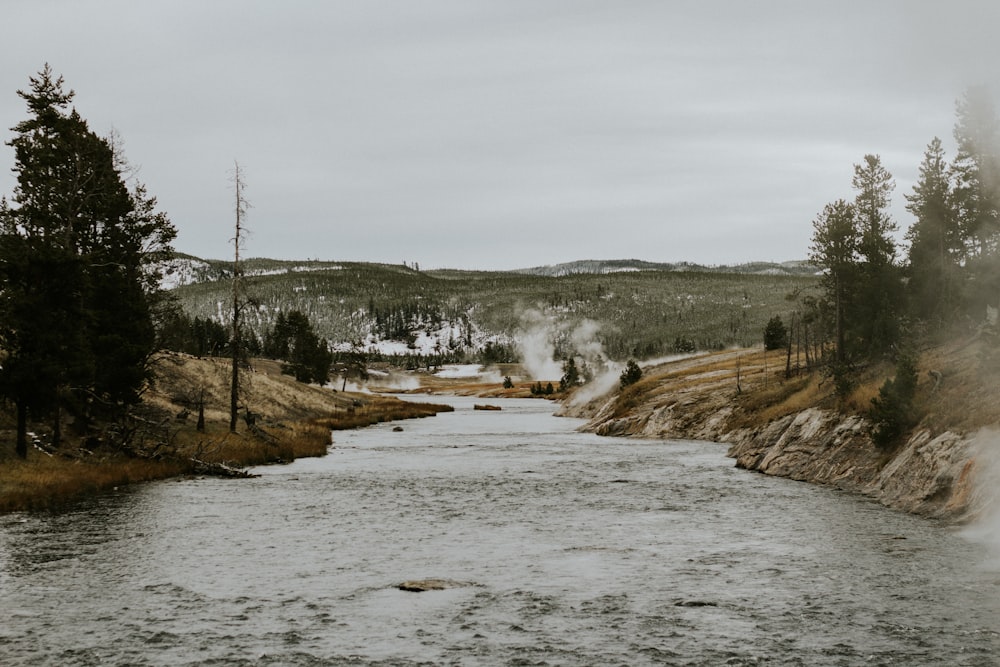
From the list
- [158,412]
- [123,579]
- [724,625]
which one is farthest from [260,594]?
[158,412]

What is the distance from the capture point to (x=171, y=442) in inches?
1747

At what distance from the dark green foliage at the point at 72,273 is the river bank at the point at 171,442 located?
1911 millimetres

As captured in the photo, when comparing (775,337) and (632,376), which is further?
(775,337)

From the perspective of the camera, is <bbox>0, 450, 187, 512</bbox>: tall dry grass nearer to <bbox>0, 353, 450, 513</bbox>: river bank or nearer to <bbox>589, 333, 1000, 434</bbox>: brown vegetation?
<bbox>0, 353, 450, 513</bbox>: river bank

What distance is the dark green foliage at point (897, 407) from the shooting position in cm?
3606

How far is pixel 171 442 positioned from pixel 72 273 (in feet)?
35.8

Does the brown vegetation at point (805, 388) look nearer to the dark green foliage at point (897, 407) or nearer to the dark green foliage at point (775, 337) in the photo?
the dark green foliage at point (897, 407)

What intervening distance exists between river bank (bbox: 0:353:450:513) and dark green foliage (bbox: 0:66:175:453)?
1.91 meters

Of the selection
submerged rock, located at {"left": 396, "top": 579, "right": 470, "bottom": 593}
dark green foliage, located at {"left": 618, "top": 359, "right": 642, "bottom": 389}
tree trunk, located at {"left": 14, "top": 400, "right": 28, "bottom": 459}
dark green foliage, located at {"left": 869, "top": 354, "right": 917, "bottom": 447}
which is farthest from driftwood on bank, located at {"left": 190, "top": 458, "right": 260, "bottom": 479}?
dark green foliage, located at {"left": 618, "top": 359, "right": 642, "bottom": 389}

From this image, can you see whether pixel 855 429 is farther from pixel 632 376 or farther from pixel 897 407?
pixel 632 376

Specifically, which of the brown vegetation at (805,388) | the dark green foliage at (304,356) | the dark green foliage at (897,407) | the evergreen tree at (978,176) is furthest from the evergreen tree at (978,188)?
the dark green foliage at (304,356)

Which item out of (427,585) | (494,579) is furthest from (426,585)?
(494,579)

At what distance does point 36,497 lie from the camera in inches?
1214

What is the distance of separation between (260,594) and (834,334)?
56.4 metres
